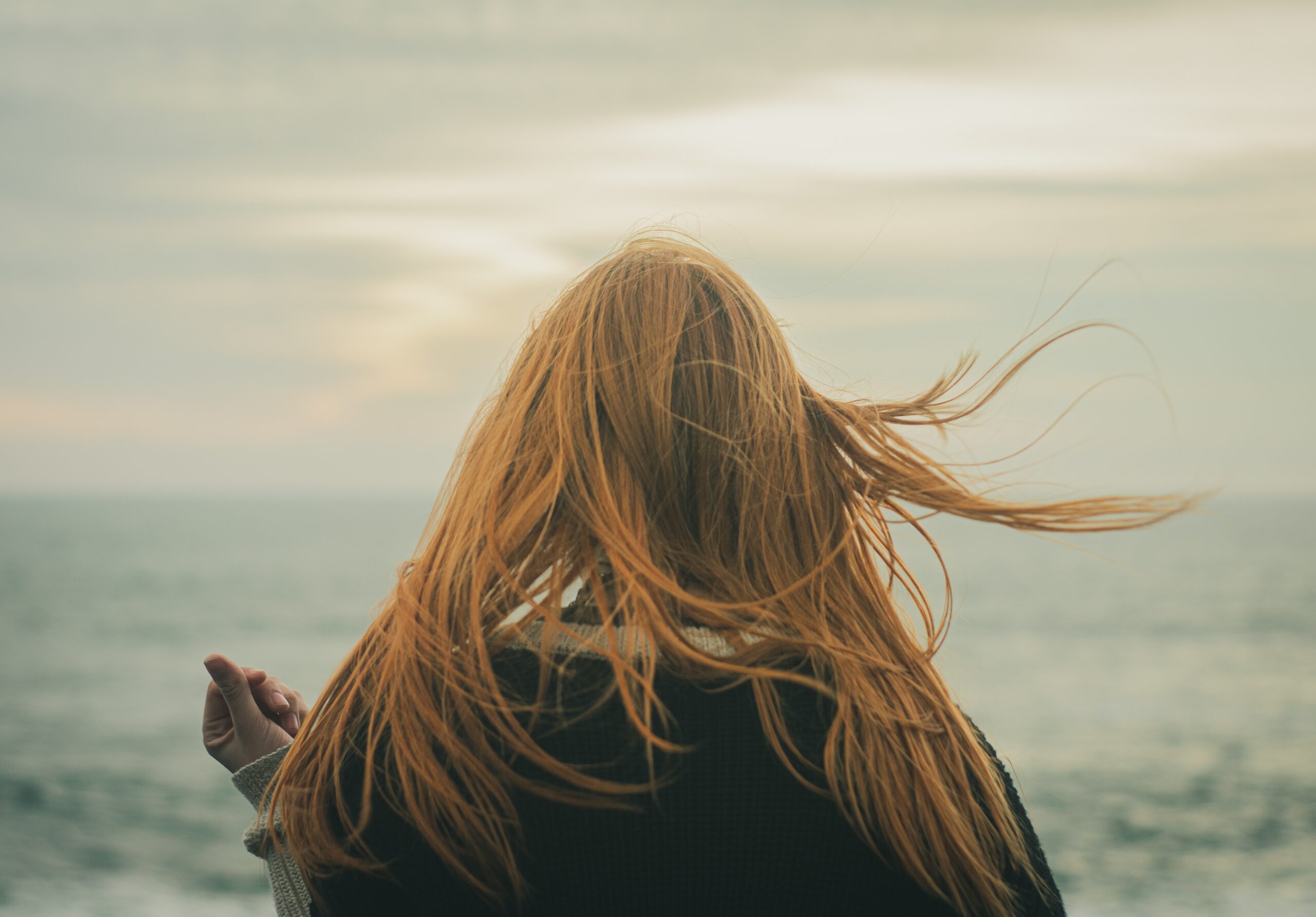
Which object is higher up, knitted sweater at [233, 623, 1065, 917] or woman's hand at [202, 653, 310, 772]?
woman's hand at [202, 653, 310, 772]

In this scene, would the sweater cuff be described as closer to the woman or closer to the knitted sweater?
the woman

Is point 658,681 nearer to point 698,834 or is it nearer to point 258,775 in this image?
point 698,834

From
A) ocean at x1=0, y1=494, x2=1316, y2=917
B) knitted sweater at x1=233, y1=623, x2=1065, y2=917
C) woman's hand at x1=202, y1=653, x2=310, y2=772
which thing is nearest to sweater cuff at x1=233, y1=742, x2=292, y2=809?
woman's hand at x1=202, y1=653, x2=310, y2=772

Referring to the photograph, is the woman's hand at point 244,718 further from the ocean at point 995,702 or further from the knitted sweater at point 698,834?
the ocean at point 995,702

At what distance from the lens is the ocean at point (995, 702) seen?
506 inches

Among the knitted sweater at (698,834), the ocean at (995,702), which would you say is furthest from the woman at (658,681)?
the ocean at (995,702)

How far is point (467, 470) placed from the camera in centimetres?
147

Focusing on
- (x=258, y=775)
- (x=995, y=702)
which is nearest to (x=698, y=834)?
(x=258, y=775)

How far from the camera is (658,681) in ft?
4.06

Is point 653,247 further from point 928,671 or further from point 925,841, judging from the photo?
point 925,841

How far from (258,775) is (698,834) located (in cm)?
73

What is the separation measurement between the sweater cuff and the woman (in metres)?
0.06

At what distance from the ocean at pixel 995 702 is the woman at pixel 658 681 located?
0.23 meters

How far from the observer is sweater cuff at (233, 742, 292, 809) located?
1.54 meters
